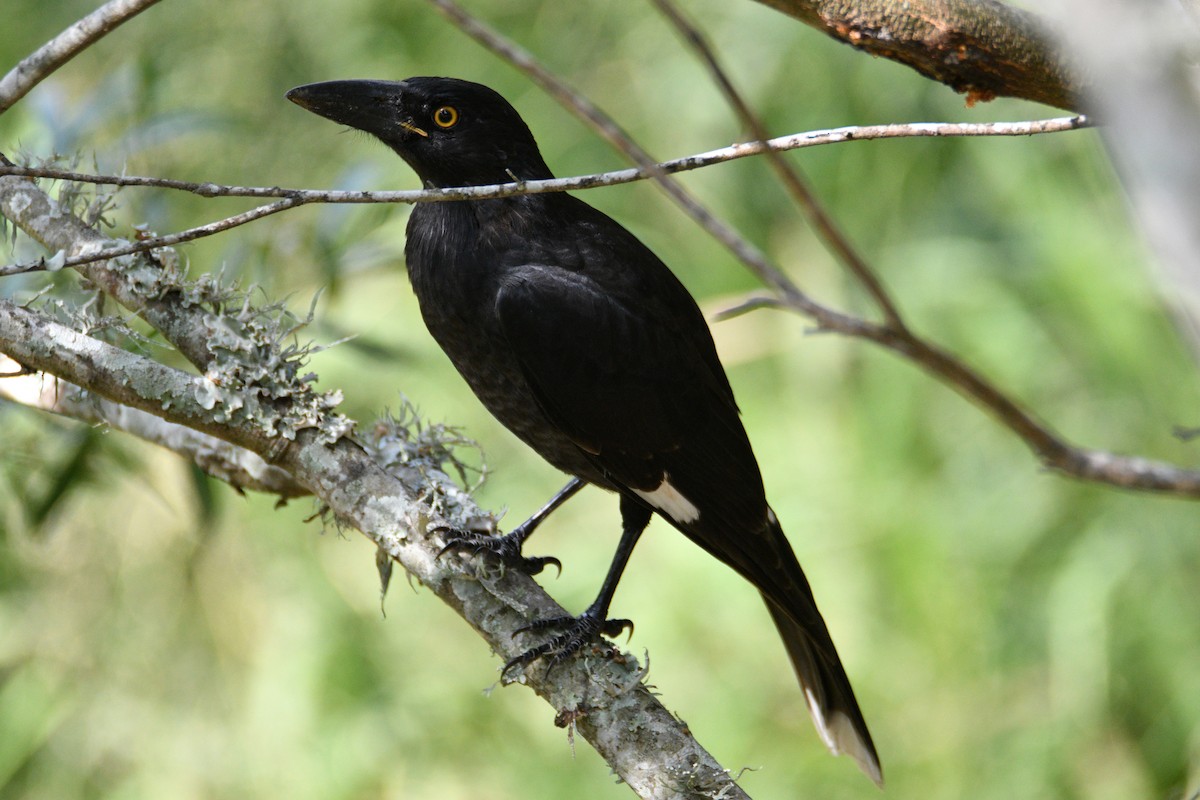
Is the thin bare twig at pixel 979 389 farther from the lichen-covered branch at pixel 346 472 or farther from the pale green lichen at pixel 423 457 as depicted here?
the pale green lichen at pixel 423 457

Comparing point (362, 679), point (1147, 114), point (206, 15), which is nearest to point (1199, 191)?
point (1147, 114)

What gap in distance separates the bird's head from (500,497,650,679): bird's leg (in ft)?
2.10

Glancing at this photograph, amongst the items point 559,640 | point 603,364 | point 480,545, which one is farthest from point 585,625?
point 603,364

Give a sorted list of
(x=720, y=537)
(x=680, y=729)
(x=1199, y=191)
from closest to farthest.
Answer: (x=1199, y=191) → (x=680, y=729) → (x=720, y=537)

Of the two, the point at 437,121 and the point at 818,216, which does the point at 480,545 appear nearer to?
the point at 437,121

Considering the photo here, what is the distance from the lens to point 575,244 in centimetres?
200

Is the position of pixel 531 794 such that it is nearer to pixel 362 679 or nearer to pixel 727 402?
pixel 362 679

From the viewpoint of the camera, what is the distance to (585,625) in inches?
67.2

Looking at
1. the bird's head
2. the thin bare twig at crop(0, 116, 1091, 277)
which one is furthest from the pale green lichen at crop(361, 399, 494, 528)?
the thin bare twig at crop(0, 116, 1091, 277)

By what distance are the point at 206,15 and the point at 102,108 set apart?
7.85ft

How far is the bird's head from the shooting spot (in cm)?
201

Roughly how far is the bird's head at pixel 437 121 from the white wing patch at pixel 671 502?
0.59 m

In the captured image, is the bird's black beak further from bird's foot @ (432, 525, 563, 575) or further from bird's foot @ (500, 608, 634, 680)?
bird's foot @ (500, 608, 634, 680)

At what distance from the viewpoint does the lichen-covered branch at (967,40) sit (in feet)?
5.02
